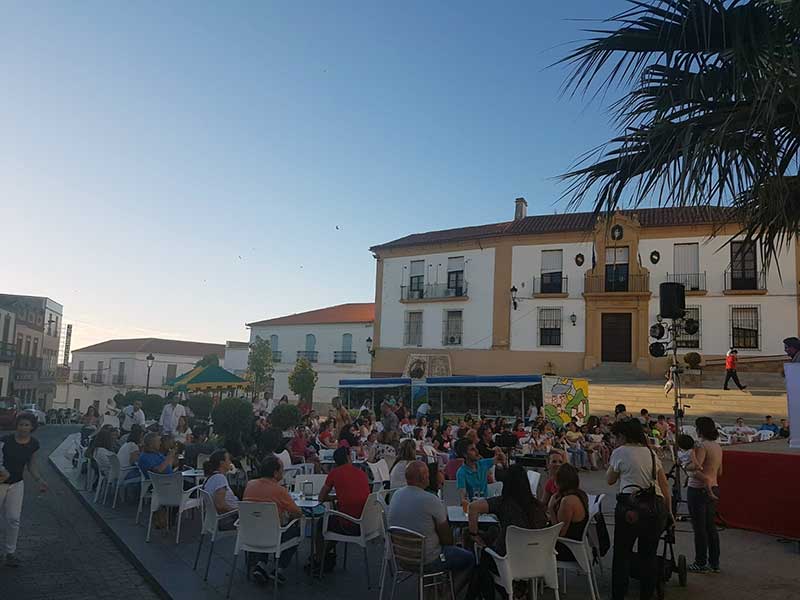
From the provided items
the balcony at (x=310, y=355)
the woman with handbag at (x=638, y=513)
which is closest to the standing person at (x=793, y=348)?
the woman with handbag at (x=638, y=513)

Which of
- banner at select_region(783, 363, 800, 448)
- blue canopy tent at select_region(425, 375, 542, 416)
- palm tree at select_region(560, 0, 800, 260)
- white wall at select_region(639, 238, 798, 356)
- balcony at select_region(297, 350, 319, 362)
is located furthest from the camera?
balcony at select_region(297, 350, 319, 362)

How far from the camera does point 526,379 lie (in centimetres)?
1928

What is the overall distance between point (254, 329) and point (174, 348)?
2095 cm

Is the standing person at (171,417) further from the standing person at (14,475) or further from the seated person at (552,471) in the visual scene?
the seated person at (552,471)

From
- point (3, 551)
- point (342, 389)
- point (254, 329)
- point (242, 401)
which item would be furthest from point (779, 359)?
point (254, 329)

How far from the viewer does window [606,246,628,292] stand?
91.8 feet

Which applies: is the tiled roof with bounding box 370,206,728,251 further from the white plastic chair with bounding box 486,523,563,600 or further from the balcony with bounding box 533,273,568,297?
the white plastic chair with bounding box 486,523,563,600

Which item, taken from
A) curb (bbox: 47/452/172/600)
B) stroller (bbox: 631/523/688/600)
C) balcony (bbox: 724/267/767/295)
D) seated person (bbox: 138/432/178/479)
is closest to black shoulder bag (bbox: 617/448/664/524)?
stroller (bbox: 631/523/688/600)

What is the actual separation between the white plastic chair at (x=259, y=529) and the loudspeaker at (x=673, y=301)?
550cm

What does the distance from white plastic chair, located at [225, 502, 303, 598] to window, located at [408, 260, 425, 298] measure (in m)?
27.8

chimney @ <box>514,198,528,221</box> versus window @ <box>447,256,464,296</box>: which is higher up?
chimney @ <box>514,198,528,221</box>

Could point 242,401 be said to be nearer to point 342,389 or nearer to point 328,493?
point 342,389

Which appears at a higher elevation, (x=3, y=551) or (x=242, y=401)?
(x=242, y=401)

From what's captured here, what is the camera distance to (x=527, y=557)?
177 inches
